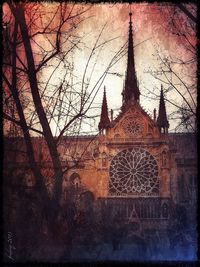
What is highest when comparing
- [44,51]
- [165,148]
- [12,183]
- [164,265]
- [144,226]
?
[44,51]

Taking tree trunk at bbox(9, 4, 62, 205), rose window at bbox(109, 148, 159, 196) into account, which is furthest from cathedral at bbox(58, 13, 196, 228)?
tree trunk at bbox(9, 4, 62, 205)

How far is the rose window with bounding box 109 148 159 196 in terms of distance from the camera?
400 centimetres

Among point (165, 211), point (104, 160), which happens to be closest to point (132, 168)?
point (104, 160)

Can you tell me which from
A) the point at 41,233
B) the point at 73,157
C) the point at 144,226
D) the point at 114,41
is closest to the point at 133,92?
the point at 114,41

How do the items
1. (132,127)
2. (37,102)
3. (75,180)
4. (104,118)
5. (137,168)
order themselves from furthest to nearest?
(132,127), (104,118), (137,168), (75,180), (37,102)

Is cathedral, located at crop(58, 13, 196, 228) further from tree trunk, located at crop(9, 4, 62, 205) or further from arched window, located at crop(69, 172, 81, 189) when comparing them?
tree trunk, located at crop(9, 4, 62, 205)

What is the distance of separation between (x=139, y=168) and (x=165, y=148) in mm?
433

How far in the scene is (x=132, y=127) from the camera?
15.7 ft

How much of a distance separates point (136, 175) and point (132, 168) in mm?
144

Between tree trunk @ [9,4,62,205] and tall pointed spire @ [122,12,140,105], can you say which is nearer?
tree trunk @ [9,4,62,205]

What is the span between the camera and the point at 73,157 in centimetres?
389

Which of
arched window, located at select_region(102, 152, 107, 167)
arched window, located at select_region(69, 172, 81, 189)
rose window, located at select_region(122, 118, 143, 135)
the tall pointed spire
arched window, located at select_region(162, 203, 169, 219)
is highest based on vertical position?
the tall pointed spire

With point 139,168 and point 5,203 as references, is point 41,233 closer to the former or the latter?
point 5,203

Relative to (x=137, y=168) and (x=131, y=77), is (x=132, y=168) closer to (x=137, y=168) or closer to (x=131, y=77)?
(x=137, y=168)
